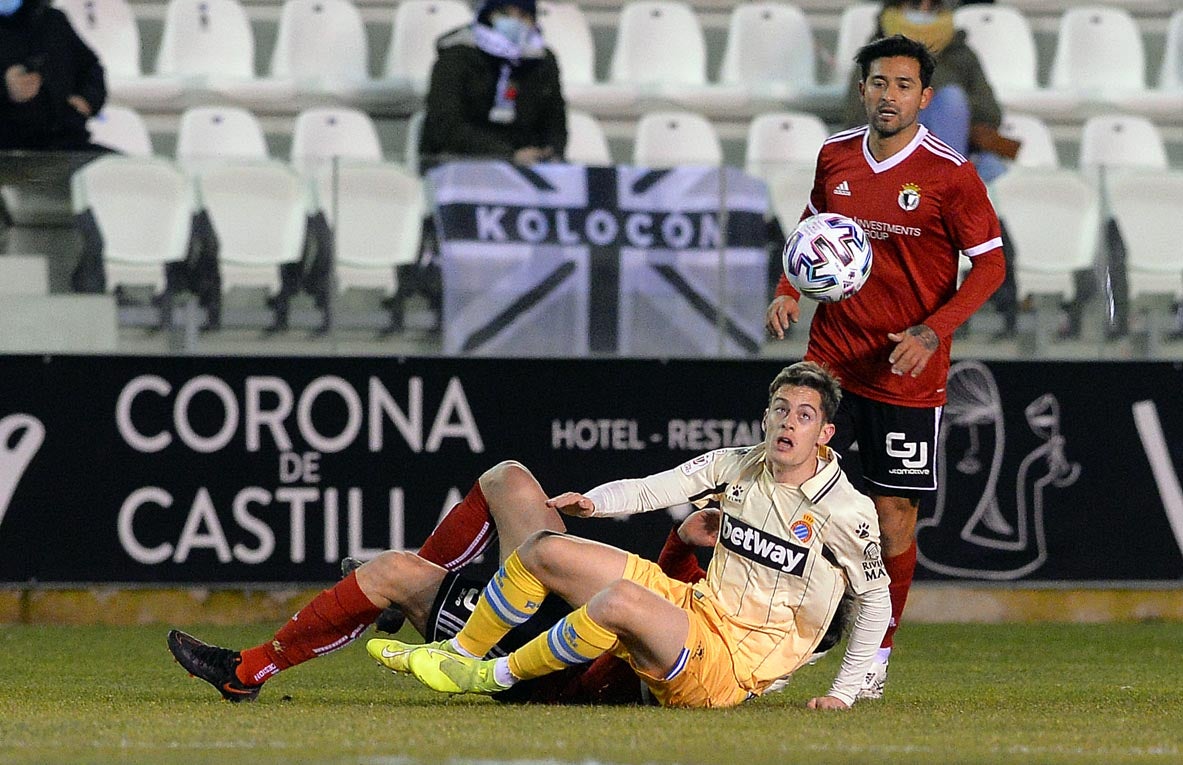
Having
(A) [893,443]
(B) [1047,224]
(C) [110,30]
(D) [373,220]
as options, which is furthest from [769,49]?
(A) [893,443]

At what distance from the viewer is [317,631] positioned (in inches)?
211

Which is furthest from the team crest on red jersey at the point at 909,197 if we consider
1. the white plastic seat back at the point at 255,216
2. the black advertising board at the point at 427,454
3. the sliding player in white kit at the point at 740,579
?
the white plastic seat back at the point at 255,216

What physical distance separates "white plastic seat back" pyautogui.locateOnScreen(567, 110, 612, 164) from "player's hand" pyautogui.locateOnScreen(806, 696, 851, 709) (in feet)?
19.5

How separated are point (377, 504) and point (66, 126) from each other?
261cm

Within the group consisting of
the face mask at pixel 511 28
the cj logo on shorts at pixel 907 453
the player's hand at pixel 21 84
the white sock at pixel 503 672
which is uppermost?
the face mask at pixel 511 28

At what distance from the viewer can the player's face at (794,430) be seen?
211 inches

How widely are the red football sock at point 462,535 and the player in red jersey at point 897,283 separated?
1.09 m

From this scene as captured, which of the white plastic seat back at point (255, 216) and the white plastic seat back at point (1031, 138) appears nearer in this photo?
the white plastic seat back at point (255, 216)

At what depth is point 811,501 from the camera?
212 inches

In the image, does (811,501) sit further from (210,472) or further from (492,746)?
(210,472)

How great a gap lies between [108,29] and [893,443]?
719 cm

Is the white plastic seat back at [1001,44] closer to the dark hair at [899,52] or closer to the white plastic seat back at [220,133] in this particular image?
the white plastic seat back at [220,133]

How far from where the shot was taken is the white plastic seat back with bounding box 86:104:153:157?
412 inches

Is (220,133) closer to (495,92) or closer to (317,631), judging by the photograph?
(495,92)
